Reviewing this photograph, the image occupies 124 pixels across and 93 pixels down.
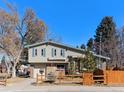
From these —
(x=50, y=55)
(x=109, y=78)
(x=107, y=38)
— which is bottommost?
(x=109, y=78)

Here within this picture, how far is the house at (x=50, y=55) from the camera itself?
55.5 m

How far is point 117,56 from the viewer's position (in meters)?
77.9

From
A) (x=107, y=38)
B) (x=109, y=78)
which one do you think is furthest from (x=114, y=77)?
(x=107, y=38)

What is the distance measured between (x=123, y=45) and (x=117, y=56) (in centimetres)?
321

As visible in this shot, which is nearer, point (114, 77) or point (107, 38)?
point (114, 77)

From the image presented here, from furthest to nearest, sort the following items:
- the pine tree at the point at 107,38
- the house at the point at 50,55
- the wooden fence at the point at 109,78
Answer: the pine tree at the point at 107,38
the house at the point at 50,55
the wooden fence at the point at 109,78

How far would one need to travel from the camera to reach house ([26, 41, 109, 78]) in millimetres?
A: 55469

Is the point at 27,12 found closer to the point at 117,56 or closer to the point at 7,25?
the point at 7,25

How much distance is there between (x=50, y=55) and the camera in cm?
5612

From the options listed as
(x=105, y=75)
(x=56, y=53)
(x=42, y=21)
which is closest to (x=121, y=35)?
(x=42, y=21)

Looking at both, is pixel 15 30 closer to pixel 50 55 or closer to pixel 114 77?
pixel 50 55

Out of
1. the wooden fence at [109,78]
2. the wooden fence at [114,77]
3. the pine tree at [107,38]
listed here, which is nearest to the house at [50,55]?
the wooden fence at [109,78]

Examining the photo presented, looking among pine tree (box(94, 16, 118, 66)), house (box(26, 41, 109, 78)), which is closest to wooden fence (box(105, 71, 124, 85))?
house (box(26, 41, 109, 78))

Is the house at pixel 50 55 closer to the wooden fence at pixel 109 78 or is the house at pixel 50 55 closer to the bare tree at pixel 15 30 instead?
the bare tree at pixel 15 30
